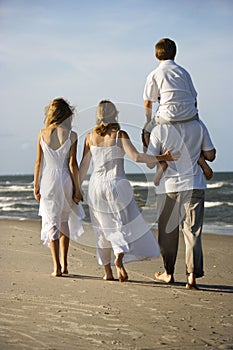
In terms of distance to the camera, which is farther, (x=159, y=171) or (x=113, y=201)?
(x=113, y=201)

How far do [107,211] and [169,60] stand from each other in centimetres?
168

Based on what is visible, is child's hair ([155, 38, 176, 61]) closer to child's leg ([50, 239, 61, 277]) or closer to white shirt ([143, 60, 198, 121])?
white shirt ([143, 60, 198, 121])

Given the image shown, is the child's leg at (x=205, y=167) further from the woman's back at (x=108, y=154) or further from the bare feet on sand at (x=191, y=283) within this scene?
the bare feet on sand at (x=191, y=283)

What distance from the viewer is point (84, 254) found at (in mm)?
8938

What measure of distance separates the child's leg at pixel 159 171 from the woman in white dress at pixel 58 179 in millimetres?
912

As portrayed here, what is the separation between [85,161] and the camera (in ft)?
23.4

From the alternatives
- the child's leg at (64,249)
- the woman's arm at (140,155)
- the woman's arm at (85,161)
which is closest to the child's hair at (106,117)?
the woman's arm at (140,155)

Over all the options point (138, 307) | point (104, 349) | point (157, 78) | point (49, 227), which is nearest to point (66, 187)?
point (49, 227)

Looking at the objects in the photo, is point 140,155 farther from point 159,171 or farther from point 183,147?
point 183,147

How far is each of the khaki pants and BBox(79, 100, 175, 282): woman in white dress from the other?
0.16 metres

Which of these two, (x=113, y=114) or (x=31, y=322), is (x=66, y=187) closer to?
(x=113, y=114)

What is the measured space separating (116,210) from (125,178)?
0.36 metres

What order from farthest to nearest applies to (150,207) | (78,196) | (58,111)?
(150,207) < (78,196) < (58,111)

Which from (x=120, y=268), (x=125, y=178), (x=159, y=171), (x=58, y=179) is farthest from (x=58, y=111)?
(x=120, y=268)
